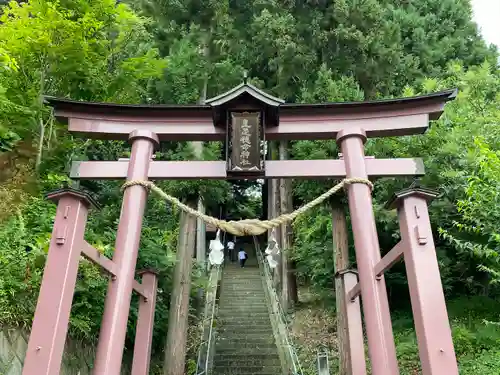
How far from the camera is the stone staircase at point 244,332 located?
10.1 metres

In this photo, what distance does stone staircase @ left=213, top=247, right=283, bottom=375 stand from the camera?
10.1 m

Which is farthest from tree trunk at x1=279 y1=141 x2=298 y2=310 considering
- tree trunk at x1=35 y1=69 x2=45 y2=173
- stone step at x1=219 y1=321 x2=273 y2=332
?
tree trunk at x1=35 y1=69 x2=45 y2=173

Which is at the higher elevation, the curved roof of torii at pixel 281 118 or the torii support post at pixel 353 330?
the curved roof of torii at pixel 281 118

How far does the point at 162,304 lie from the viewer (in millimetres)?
10172

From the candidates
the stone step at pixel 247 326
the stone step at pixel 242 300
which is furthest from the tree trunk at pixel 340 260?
the stone step at pixel 242 300

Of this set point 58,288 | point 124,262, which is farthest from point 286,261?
point 58,288

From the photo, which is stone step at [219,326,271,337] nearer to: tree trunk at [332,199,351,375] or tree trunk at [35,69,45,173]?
tree trunk at [332,199,351,375]

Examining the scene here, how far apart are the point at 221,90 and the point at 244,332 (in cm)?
689

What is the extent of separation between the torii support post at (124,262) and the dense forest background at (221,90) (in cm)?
178

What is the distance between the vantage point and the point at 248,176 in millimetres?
5609

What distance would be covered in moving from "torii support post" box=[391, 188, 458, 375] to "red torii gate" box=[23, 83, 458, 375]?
0.03ft

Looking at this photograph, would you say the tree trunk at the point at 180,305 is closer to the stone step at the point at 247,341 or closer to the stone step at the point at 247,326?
the stone step at the point at 247,341

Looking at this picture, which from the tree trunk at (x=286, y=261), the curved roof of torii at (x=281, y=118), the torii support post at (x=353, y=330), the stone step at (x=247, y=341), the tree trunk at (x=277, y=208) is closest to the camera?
the curved roof of torii at (x=281, y=118)

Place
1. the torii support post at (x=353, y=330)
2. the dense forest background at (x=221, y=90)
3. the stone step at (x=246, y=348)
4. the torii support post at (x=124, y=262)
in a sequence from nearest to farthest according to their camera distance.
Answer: the torii support post at (x=124, y=262) < the torii support post at (x=353, y=330) < the dense forest background at (x=221, y=90) < the stone step at (x=246, y=348)
